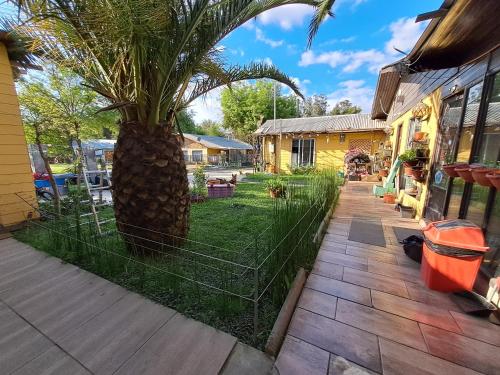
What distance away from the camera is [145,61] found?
2.15 meters

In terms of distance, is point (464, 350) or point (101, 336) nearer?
point (464, 350)

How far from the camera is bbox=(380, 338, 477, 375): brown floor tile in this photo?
1.27 meters

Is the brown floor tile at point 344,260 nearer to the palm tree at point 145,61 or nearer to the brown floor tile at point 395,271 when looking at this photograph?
the brown floor tile at point 395,271

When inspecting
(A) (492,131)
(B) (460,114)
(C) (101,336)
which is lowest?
(C) (101,336)

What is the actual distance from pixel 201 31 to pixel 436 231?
303cm

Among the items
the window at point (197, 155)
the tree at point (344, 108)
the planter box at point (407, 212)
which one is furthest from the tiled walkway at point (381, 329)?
the tree at point (344, 108)

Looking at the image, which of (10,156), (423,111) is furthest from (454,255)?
(10,156)

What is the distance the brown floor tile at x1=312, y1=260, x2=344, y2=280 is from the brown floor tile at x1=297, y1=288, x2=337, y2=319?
0.35 m

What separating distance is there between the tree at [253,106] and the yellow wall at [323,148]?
10.4 m

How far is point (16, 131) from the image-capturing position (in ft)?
12.1

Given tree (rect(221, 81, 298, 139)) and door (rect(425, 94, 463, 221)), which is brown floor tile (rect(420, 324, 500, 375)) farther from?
tree (rect(221, 81, 298, 139))

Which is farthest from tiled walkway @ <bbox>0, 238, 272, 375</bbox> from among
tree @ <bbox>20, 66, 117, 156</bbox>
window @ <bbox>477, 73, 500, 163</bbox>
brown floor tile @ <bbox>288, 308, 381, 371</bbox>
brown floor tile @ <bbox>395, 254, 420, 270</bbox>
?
tree @ <bbox>20, 66, 117, 156</bbox>

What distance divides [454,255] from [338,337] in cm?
130

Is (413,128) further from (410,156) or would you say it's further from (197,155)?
(197,155)
